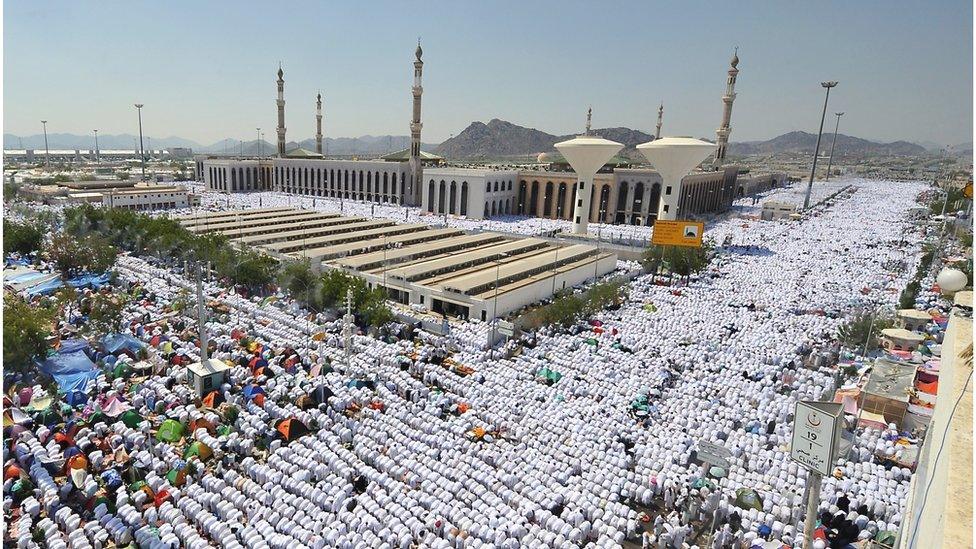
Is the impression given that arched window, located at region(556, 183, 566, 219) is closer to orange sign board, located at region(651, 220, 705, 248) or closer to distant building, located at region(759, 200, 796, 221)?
distant building, located at region(759, 200, 796, 221)

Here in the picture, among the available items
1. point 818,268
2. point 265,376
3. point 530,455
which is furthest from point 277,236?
point 818,268

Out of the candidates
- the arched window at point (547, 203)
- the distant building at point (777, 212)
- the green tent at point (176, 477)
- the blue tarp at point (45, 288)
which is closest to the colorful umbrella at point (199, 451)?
the green tent at point (176, 477)

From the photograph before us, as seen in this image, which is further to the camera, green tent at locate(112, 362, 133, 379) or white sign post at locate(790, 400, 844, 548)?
green tent at locate(112, 362, 133, 379)

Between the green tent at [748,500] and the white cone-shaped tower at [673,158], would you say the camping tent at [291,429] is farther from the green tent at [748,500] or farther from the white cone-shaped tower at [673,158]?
the white cone-shaped tower at [673,158]

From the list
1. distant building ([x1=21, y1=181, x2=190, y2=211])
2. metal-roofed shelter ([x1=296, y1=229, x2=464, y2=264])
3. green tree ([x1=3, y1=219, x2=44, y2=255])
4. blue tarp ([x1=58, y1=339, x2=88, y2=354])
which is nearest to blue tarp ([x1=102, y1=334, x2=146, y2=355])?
blue tarp ([x1=58, y1=339, x2=88, y2=354])

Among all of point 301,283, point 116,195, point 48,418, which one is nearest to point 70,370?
point 48,418

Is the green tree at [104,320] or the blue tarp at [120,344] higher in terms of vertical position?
the green tree at [104,320]

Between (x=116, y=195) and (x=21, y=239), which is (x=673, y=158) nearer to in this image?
(x=21, y=239)
